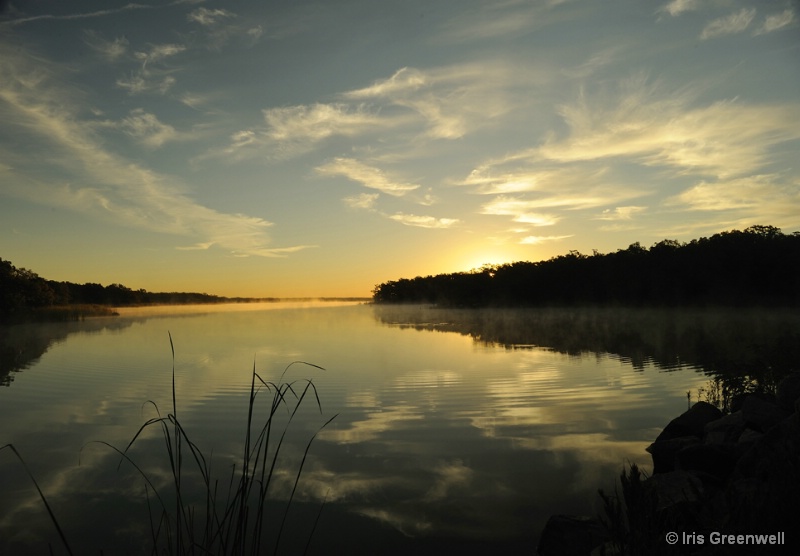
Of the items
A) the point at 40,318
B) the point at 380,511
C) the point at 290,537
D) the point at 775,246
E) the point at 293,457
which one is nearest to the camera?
the point at 290,537

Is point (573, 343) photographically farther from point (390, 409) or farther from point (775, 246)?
point (775, 246)

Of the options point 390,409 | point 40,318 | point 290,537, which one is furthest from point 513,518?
point 40,318

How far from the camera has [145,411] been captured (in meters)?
11.4

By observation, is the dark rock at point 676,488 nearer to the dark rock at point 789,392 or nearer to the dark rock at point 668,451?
the dark rock at point 668,451

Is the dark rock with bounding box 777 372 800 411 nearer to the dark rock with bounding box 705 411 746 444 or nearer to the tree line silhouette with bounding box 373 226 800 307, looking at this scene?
the dark rock with bounding box 705 411 746 444

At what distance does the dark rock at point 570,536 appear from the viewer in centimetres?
486

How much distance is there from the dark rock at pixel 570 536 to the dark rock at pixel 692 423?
133 inches

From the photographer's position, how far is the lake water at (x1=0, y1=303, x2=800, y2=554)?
5.80 meters

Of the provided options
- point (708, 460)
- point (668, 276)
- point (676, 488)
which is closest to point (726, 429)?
point (708, 460)

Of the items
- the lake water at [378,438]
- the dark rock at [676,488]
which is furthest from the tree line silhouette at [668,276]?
the dark rock at [676,488]

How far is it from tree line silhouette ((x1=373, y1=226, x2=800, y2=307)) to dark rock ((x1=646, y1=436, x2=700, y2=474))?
5425 cm

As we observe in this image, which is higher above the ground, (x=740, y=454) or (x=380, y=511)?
(x=740, y=454)

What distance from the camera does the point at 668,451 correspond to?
739 cm

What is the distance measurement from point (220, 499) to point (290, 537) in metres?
1.32
